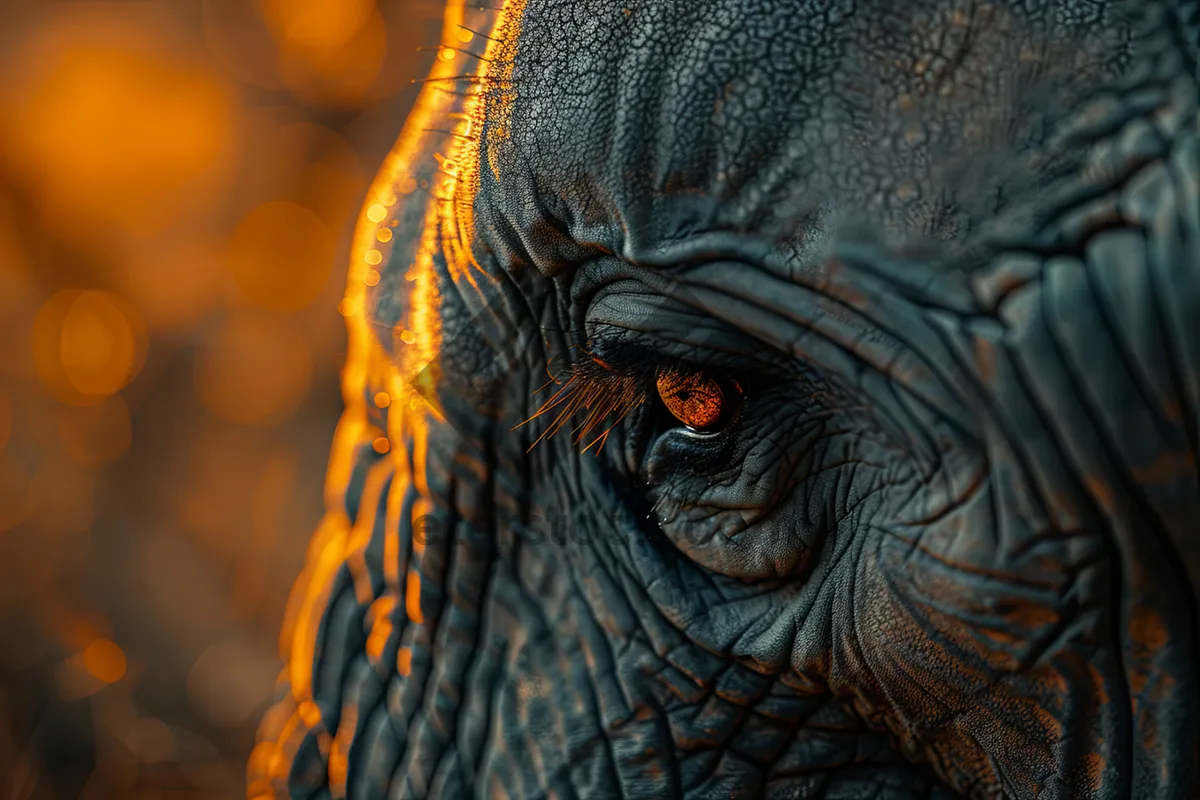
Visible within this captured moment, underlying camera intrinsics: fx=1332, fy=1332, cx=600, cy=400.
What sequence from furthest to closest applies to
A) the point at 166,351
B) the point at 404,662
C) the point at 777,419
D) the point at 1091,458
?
1. the point at 166,351
2. the point at 404,662
3. the point at 777,419
4. the point at 1091,458

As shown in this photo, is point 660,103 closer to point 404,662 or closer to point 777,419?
point 777,419

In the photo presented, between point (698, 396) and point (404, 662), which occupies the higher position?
point (698, 396)

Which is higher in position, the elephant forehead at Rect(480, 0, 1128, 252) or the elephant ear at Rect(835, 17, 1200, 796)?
the elephant forehead at Rect(480, 0, 1128, 252)

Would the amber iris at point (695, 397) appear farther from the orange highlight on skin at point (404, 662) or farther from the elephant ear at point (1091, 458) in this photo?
the orange highlight on skin at point (404, 662)

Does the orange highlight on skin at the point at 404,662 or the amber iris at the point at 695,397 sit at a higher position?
the amber iris at the point at 695,397

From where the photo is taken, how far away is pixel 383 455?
90 cm

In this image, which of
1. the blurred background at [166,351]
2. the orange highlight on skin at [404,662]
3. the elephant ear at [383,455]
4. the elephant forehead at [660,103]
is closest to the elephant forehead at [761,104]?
the elephant forehead at [660,103]

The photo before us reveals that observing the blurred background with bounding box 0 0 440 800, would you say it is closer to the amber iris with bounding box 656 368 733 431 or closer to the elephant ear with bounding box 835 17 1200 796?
the amber iris with bounding box 656 368 733 431

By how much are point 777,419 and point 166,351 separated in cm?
241

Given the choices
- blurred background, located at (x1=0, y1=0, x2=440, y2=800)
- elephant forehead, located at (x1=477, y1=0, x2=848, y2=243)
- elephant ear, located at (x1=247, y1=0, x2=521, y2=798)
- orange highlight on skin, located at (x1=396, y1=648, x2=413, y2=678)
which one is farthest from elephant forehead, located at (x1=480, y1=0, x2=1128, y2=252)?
blurred background, located at (x1=0, y1=0, x2=440, y2=800)

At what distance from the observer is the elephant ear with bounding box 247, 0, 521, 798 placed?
82 centimetres

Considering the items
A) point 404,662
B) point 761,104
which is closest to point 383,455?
point 404,662

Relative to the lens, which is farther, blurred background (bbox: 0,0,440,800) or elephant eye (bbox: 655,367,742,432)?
blurred background (bbox: 0,0,440,800)

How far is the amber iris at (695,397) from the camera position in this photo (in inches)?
27.6
